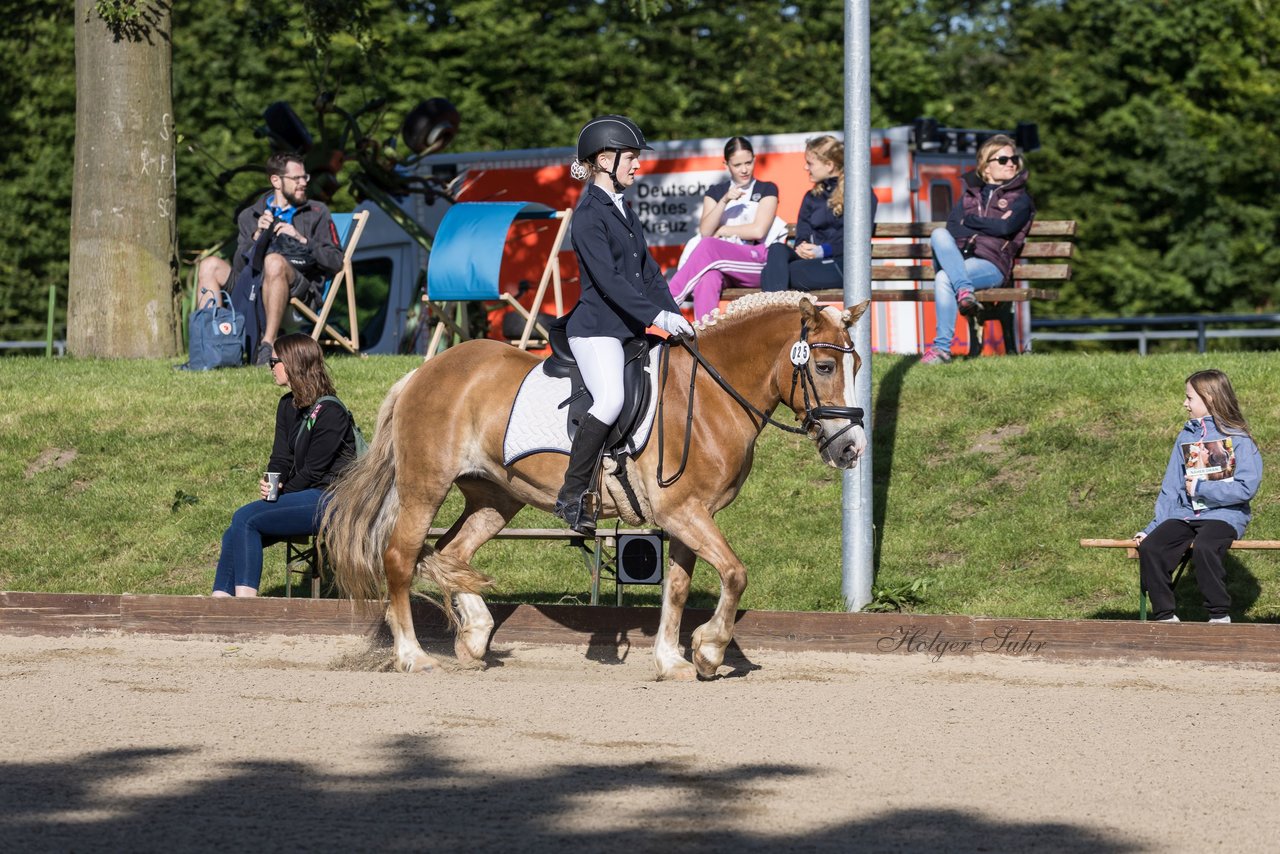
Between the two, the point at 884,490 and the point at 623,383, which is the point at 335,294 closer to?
the point at 884,490

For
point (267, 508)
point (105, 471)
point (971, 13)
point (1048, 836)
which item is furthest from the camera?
point (971, 13)

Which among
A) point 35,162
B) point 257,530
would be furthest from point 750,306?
point 35,162

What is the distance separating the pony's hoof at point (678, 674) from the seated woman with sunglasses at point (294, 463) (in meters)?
2.46

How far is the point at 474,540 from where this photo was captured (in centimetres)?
954

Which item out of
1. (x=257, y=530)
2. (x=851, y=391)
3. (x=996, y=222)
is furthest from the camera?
(x=996, y=222)

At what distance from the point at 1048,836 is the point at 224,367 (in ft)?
34.9

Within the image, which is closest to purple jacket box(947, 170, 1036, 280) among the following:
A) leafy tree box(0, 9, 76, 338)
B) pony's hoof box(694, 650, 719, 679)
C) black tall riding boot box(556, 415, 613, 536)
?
black tall riding boot box(556, 415, 613, 536)

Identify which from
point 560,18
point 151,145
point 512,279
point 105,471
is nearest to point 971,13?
point 560,18

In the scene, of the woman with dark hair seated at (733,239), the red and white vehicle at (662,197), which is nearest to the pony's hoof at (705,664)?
the woman with dark hair seated at (733,239)

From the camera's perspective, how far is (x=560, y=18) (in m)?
32.9

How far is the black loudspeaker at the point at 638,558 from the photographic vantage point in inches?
388

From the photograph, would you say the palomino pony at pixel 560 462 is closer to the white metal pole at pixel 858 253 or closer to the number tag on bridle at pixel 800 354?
the number tag on bridle at pixel 800 354

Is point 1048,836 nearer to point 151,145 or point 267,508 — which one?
point 267,508

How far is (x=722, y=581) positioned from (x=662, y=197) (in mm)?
11050
